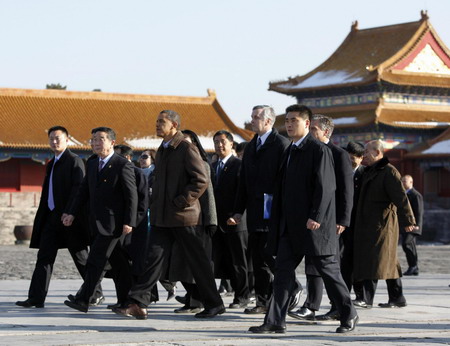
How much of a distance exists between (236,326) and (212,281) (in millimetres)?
690

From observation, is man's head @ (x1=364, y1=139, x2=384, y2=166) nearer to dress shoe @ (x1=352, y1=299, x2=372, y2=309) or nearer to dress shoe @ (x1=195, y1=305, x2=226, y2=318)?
dress shoe @ (x1=352, y1=299, x2=372, y2=309)

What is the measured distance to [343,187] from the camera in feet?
29.6

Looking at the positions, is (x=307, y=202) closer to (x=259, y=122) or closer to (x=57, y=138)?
(x=259, y=122)

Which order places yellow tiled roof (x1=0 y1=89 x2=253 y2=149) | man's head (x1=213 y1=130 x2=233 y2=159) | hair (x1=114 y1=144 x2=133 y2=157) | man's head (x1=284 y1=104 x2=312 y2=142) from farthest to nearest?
yellow tiled roof (x1=0 y1=89 x2=253 y2=149)
hair (x1=114 y1=144 x2=133 y2=157)
man's head (x1=213 y1=130 x2=233 y2=159)
man's head (x1=284 y1=104 x2=312 y2=142)

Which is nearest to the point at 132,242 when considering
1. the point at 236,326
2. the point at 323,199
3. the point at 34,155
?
the point at 236,326

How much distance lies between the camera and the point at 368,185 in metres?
10.7

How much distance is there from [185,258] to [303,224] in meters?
1.41

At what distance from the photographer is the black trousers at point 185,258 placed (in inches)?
368

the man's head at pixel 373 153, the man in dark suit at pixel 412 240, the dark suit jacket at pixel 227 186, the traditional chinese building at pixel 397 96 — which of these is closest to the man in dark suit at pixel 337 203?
the man's head at pixel 373 153

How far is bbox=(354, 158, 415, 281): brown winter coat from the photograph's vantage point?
10523 mm

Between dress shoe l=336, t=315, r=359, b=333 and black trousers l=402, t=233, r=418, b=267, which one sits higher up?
black trousers l=402, t=233, r=418, b=267

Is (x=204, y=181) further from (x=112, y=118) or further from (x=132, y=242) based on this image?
(x=112, y=118)

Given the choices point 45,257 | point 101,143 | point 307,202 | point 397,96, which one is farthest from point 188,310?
point 397,96

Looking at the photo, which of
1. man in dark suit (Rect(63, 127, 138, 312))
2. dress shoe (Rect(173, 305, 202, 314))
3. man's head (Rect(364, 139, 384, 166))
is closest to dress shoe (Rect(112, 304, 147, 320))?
man in dark suit (Rect(63, 127, 138, 312))
